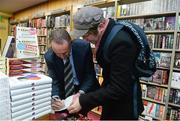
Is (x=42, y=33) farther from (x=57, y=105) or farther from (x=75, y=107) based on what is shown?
(x=75, y=107)

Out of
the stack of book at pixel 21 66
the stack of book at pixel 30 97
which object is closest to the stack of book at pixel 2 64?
the stack of book at pixel 21 66

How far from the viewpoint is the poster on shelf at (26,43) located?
1.17 m

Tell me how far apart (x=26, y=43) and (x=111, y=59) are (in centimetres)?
55

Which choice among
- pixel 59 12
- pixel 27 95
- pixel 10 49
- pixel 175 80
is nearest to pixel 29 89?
pixel 27 95

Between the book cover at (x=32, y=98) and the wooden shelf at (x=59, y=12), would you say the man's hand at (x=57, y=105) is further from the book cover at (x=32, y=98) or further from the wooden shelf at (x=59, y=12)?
the wooden shelf at (x=59, y=12)

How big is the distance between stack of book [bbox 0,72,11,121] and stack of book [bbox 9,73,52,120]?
0.8 inches

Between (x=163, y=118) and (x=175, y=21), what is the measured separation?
1275 millimetres

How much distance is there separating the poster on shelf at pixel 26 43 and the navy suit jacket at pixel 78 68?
16cm

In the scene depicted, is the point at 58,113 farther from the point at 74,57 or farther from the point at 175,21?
the point at 175,21

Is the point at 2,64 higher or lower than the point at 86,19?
lower

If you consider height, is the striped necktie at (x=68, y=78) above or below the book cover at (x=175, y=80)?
above

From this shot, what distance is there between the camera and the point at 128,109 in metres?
1.14

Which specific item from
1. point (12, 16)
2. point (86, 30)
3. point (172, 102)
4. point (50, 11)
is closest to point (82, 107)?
point (86, 30)

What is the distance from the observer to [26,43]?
121cm
